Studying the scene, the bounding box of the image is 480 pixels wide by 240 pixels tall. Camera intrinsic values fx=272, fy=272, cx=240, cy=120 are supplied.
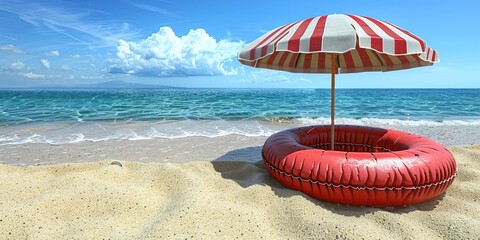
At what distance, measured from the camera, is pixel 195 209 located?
2.73 metres

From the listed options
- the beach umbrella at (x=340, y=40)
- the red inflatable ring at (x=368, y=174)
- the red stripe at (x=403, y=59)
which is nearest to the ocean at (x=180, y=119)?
the red stripe at (x=403, y=59)

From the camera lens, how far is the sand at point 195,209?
2.40 meters

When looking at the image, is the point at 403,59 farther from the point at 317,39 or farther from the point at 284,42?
the point at 284,42

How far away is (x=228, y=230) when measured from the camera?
2.42m

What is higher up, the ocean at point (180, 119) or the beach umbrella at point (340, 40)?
the beach umbrella at point (340, 40)

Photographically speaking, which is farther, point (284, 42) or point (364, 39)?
point (284, 42)

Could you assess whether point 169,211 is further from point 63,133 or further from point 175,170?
point 63,133

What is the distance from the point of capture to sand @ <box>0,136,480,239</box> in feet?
7.86

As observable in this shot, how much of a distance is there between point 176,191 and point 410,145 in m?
3.18

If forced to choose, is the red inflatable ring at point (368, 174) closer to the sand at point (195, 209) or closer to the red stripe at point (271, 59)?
the sand at point (195, 209)

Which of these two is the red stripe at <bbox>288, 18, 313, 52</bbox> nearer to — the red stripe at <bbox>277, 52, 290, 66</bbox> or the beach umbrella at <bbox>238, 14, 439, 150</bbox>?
the beach umbrella at <bbox>238, 14, 439, 150</bbox>

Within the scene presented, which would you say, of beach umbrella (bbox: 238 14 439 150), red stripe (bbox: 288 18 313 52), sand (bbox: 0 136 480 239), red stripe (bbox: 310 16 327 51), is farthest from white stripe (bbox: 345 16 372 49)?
sand (bbox: 0 136 480 239)

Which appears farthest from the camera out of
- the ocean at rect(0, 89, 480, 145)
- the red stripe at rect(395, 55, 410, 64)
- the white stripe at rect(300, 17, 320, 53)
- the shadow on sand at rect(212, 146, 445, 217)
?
the ocean at rect(0, 89, 480, 145)

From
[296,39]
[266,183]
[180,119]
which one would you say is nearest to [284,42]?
[296,39]
